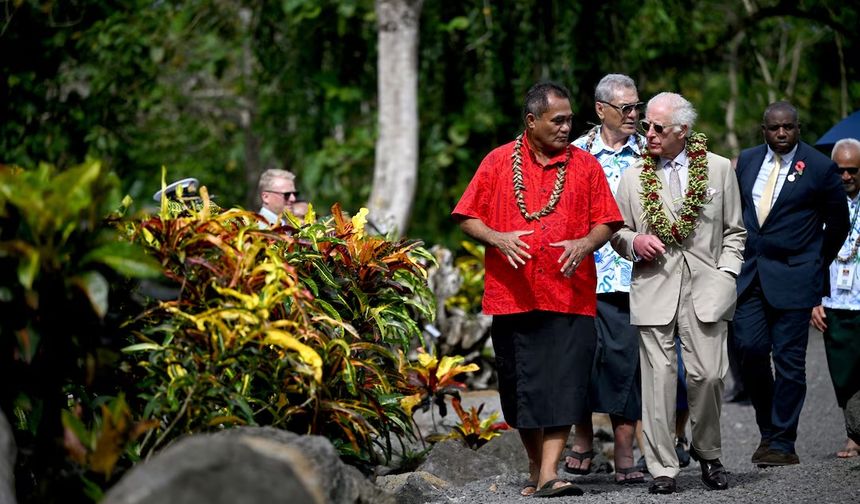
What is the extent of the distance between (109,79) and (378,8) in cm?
472

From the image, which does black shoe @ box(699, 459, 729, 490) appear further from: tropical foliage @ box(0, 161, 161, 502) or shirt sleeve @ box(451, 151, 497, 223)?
tropical foliage @ box(0, 161, 161, 502)

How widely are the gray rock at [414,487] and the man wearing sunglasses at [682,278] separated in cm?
118

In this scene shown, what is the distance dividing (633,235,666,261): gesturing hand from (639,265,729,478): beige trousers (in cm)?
25

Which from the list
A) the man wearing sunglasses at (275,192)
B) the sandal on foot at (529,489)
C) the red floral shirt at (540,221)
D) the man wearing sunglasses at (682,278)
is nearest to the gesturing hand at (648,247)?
the man wearing sunglasses at (682,278)

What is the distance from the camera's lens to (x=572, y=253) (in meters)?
6.54

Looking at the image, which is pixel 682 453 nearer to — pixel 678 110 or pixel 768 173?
pixel 768 173

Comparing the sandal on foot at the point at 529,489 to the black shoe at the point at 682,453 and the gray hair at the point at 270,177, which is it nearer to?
the black shoe at the point at 682,453

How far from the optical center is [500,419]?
1059 cm

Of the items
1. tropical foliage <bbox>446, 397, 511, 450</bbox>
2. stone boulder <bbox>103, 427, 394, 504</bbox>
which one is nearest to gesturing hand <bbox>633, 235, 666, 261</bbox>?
tropical foliage <bbox>446, 397, 511, 450</bbox>

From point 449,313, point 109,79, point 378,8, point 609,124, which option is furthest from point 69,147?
point 609,124

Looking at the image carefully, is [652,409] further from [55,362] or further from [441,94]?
[441,94]

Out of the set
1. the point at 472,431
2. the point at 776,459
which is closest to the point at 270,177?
the point at 472,431

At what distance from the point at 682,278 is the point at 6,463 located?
154 inches

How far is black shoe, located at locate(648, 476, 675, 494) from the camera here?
6.79m
